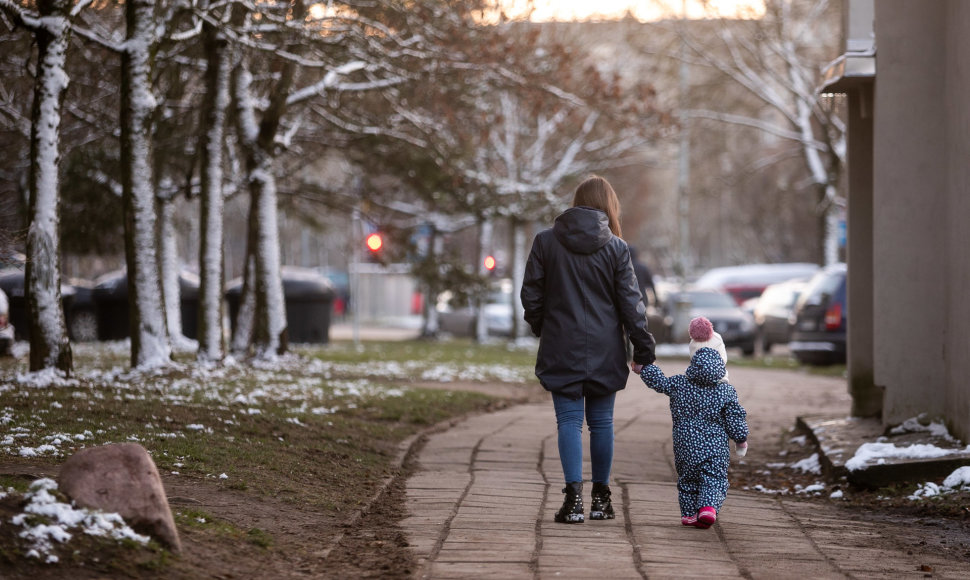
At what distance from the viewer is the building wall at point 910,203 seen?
9.40 metres

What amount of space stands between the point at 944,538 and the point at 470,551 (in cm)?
261

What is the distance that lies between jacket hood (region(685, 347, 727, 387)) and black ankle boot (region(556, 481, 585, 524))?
81cm

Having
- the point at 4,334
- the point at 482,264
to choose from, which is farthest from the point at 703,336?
the point at 482,264

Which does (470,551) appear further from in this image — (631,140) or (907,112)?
(631,140)

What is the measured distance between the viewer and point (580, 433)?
21.4ft

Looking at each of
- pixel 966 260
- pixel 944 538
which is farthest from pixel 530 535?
pixel 966 260

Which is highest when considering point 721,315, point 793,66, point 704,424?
point 793,66

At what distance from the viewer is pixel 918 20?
941cm

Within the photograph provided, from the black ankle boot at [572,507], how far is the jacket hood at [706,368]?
32.0 inches

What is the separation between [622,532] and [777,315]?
21.9 metres

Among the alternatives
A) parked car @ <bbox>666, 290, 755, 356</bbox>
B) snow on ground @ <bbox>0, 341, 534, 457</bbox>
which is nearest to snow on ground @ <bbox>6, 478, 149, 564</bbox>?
snow on ground @ <bbox>0, 341, 534, 457</bbox>

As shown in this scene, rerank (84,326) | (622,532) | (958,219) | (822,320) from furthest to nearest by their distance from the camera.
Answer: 1. (84,326)
2. (822,320)
3. (958,219)
4. (622,532)

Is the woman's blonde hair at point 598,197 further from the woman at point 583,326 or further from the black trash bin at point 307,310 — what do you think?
the black trash bin at point 307,310

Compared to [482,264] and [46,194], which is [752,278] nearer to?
[482,264]
